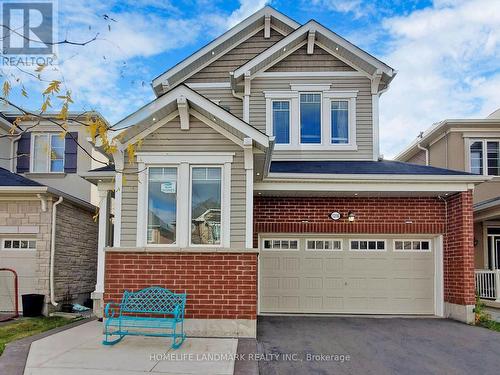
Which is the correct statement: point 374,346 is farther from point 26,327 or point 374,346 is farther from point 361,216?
point 26,327

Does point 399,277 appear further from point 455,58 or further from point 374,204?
point 455,58

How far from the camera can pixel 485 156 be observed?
15.0 meters

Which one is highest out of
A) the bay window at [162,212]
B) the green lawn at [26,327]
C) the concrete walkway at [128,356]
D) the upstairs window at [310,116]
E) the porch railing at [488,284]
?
the upstairs window at [310,116]

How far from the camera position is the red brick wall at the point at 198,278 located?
24.6 ft

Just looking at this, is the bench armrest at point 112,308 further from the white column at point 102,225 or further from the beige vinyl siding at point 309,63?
the beige vinyl siding at point 309,63

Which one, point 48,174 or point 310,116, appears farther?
point 48,174

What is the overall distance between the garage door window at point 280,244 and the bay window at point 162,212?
3.45 metres

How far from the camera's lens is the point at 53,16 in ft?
19.3

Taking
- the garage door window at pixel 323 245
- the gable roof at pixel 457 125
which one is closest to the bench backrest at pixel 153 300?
the garage door window at pixel 323 245

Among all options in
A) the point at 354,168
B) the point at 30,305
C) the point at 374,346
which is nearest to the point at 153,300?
the point at 374,346

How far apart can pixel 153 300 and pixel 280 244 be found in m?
4.03

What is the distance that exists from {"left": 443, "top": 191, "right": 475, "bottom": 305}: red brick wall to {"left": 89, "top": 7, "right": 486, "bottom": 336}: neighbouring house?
1.2 inches

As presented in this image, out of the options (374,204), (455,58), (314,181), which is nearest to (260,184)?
(314,181)

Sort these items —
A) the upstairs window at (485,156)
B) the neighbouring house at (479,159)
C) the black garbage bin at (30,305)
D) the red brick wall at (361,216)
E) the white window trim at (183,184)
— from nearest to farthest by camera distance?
the white window trim at (183,184) → the black garbage bin at (30,305) → the red brick wall at (361,216) → the neighbouring house at (479,159) → the upstairs window at (485,156)
